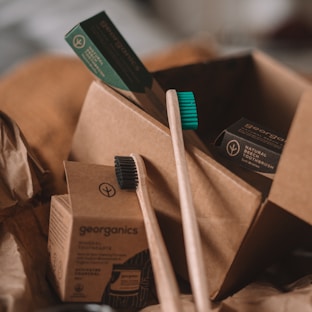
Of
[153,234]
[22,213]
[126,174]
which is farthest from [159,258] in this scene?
[22,213]

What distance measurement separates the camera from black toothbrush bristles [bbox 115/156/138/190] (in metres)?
0.78

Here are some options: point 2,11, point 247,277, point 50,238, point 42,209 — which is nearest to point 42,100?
point 42,209

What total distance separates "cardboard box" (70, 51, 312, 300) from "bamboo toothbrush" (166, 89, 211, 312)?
0.09ft

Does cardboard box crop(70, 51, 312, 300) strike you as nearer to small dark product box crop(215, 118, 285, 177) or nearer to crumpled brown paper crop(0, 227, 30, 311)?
small dark product box crop(215, 118, 285, 177)

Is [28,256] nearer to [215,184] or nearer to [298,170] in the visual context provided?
[215,184]

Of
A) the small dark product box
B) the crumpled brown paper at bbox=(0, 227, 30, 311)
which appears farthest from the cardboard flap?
the crumpled brown paper at bbox=(0, 227, 30, 311)

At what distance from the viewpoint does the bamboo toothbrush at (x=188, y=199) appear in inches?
25.0

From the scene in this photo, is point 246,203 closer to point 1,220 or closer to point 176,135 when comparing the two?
point 176,135

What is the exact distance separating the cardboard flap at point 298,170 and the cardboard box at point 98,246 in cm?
18

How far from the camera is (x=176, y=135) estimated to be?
0.77 meters

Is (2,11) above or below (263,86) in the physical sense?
above

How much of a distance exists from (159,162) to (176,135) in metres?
0.06

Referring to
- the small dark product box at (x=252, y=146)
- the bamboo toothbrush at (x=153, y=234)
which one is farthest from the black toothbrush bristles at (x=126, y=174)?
the small dark product box at (x=252, y=146)

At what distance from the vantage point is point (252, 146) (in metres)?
0.81
